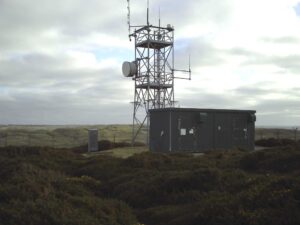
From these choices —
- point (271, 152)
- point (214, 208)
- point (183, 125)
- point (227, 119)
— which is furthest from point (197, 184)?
point (227, 119)

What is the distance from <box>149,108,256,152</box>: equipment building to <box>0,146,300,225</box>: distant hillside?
7713 mm

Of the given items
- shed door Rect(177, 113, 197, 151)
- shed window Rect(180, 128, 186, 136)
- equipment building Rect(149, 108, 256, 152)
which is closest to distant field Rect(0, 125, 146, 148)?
equipment building Rect(149, 108, 256, 152)

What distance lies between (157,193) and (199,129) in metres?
15.7

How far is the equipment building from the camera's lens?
28547mm

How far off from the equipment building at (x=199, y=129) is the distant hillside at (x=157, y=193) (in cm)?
771

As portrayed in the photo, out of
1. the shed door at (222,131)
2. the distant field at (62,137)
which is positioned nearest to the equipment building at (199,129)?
the shed door at (222,131)

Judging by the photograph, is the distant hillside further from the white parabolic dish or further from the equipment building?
the white parabolic dish

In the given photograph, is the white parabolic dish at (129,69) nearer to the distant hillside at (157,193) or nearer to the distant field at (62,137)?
the distant field at (62,137)

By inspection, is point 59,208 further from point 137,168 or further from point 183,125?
point 183,125

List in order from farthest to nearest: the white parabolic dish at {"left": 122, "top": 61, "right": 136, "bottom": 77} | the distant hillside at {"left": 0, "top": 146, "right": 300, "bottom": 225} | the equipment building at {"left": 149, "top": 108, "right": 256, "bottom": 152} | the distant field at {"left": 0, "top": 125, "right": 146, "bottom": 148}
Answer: the distant field at {"left": 0, "top": 125, "right": 146, "bottom": 148}, the white parabolic dish at {"left": 122, "top": 61, "right": 136, "bottom": 77}, the equipment building at {"left": 149, "top": 108, "right": 256, "bottom": 152}, the distant hillside at {"left": 0, "top": 146, "right": 300, "bottom": 225}

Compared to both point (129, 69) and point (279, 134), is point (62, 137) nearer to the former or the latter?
point (279, 134)

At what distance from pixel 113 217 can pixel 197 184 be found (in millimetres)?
4103

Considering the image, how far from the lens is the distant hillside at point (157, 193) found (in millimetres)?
9883

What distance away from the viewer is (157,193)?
1404cm
